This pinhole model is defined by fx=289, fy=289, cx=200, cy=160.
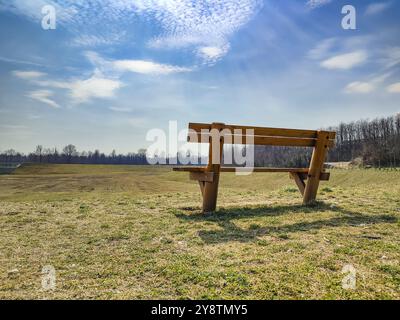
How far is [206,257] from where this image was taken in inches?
137

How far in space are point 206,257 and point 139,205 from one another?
4.12 metres

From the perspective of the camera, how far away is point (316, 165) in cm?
703

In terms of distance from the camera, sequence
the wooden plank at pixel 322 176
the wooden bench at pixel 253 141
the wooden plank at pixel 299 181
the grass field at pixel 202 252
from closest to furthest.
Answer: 1. the grass field at pixel 202 252
2. the wooden bench at pixel 253 141
3. the wooden plank at pixel 322 176
4. the wooden plank at pixel 299 181

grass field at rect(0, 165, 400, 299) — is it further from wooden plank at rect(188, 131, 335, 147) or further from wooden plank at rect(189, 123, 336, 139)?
wooden plank at rect(189, 123, 336, 139)

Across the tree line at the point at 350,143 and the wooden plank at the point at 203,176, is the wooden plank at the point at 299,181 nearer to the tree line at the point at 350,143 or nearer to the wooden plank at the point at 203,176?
the wooden plank at the point at 203,176

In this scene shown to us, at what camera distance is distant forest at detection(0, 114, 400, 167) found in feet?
217

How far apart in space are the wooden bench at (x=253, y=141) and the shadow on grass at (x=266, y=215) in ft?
1.55

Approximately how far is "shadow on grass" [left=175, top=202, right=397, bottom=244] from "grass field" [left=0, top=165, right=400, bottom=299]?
2 centimetres

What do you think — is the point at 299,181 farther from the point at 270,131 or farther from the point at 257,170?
the point at 270,131

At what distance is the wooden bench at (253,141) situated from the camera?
5910 mm

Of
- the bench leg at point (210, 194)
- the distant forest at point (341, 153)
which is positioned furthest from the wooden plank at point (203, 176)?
the distant forest at point (341, 153)

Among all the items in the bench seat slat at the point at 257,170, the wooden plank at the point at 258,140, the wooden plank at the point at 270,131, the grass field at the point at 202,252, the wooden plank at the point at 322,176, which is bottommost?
the grass field at the point at 202,252
